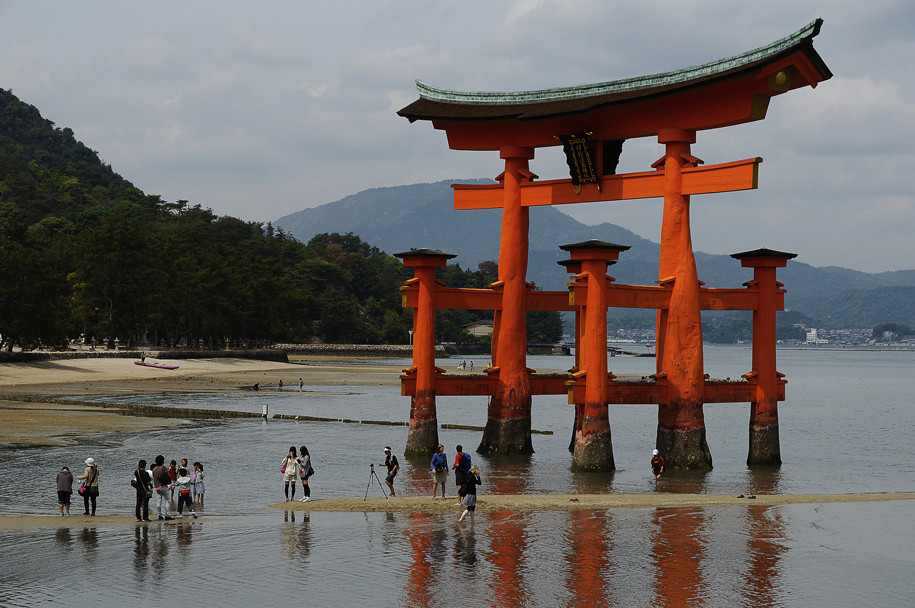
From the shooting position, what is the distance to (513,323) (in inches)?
1469

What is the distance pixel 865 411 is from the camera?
85188mm

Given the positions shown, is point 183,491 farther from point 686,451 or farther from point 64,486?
point 686,451

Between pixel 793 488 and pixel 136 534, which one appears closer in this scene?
pixel 136 534

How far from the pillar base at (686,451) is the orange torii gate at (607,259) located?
0.05 m

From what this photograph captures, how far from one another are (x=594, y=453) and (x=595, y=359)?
3266 millimetres

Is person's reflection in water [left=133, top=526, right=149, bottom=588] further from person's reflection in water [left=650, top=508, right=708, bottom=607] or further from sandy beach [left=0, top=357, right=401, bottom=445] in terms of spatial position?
sandy beach [left=0, top=357, right=401, bottom=445]

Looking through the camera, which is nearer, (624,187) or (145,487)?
(145,487)

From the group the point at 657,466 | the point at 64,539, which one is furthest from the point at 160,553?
the point at 657,466

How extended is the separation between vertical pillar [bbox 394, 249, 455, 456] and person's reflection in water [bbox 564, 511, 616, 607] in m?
11.2

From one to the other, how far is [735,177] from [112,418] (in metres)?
35.1

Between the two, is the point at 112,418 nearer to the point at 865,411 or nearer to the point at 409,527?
the point at 409,527

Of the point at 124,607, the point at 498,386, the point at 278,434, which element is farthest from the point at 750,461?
the point at 124,607

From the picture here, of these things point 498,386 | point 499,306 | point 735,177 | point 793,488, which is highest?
point 735,177

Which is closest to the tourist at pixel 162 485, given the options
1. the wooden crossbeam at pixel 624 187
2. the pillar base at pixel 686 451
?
the wooden crossbeam at pixel 624 187
